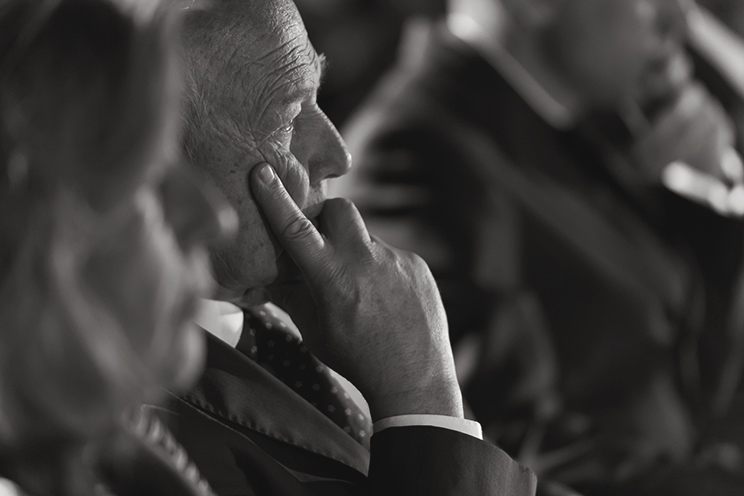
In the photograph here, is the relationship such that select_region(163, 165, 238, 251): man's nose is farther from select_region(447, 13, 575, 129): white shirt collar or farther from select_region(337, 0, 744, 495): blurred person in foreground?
select_region(447, 13, 575, 129): white shirt collar

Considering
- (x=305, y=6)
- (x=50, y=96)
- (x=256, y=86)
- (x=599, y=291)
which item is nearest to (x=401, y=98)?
(x=305, y=6)

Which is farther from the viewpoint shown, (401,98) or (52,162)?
(401,98)

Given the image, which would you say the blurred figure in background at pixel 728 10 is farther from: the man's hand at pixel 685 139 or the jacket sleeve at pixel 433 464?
the jacket sleeve at pixel 433 464

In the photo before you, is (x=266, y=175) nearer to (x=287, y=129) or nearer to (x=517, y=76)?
(x=287, y=129)

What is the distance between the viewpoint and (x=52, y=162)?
696 mm

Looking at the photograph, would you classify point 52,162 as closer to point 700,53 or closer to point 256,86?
point 256,86

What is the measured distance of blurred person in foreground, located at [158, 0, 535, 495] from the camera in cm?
114

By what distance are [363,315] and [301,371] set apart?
0.24m

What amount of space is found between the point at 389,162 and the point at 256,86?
5.72 feet

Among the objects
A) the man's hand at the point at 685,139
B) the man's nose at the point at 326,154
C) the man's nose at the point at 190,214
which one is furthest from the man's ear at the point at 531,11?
the man's nose at the point at 190,214

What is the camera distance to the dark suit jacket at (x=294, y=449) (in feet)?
3.50

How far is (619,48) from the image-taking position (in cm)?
314

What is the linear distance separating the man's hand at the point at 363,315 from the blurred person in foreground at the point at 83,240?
48 centimetres

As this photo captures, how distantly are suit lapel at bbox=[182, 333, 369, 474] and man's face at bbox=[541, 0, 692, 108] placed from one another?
7.41ft
